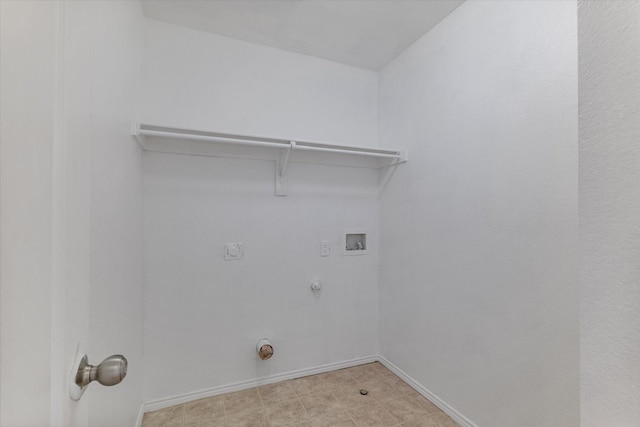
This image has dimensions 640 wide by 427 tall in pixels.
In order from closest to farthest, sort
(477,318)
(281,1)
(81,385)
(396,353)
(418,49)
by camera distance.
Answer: (81,385) < (477,318) < (281,1) < (418,49) < (396,353)

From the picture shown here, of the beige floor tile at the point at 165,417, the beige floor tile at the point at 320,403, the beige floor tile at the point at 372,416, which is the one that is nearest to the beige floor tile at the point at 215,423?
the beige floor tile at the point at 165,417

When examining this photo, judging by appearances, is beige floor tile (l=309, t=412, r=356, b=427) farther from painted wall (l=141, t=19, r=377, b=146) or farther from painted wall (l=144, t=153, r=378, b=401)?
painted wall (l=141, t=19, r=377, b=146)

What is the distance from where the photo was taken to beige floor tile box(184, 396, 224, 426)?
5.81ft

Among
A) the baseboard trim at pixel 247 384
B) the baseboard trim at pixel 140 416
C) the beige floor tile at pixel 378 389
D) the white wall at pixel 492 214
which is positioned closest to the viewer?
the white wall at pixel 492 214

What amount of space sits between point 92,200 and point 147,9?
1.65 m

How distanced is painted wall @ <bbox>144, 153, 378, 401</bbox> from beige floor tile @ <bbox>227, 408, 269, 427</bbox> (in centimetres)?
29

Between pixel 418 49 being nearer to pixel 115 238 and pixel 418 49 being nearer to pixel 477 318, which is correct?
pixel 477 318

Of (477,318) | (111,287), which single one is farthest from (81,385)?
(477,318)

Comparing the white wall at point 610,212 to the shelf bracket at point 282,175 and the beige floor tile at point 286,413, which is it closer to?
the beige floor tile at point 286,413

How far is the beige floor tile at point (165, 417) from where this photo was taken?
5.68 ft

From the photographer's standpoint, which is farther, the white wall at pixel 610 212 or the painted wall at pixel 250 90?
the painted wall at pixel 250 90

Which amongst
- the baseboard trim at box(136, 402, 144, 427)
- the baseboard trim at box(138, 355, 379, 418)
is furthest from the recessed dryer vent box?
the baseboard trim at box(136, 402, 144, 427)

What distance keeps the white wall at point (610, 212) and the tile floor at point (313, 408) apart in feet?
5.05

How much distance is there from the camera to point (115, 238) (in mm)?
1182
